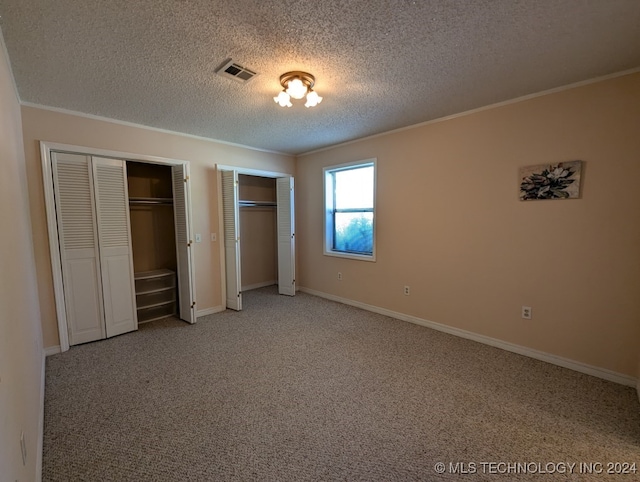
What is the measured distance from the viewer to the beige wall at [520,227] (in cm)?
231

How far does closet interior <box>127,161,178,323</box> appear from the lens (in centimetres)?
397

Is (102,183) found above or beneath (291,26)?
beneath

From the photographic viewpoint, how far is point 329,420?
1.96 m

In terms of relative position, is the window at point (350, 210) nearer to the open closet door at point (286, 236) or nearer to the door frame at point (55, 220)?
the open closet door at point (286, 236)

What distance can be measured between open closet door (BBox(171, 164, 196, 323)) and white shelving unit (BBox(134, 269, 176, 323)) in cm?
35

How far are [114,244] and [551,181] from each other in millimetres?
4707

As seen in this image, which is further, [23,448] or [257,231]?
[257,231]

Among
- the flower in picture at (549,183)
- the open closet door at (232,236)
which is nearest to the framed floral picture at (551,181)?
the flower in picture at (549,183)

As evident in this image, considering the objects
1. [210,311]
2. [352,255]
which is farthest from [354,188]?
[210,311]

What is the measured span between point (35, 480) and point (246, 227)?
14.0 ft

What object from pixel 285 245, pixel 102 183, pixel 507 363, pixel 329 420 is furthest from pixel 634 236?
pixel 102 183

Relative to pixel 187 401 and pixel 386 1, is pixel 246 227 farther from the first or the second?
pixel 386 1

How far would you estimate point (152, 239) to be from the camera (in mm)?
4203

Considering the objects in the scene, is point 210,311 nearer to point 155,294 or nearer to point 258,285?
point 155,294
